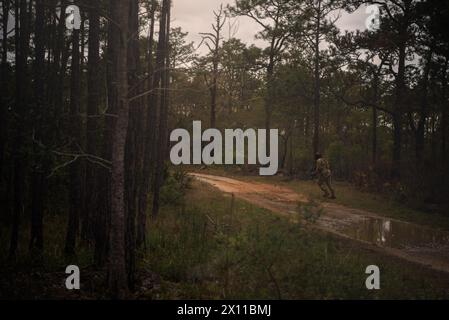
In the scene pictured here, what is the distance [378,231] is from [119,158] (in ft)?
29.8

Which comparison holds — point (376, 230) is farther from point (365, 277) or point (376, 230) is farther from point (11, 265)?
point (11, 265)

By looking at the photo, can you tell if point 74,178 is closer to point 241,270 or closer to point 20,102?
point 20,102

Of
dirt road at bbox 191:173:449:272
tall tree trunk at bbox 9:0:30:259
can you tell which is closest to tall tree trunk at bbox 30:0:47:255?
tall tree trunk at bbox 9:0:30:259

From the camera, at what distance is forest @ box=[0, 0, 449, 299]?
7375 mm

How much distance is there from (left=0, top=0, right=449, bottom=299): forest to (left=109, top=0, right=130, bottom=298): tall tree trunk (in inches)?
0.9

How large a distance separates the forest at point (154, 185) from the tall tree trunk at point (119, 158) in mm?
23

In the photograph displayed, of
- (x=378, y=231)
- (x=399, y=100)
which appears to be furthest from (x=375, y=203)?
(x=399, y=100)

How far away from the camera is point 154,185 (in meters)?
14.4

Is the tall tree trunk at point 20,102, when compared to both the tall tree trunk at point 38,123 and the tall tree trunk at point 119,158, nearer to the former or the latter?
the tall tree trunk at point 38,123

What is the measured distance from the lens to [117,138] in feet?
21.8

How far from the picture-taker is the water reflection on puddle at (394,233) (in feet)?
36.8

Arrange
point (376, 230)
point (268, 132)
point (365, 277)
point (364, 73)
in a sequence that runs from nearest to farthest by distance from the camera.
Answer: point (365, 277) < point (376, 230) < point (364, 73) < point (268, 132)
